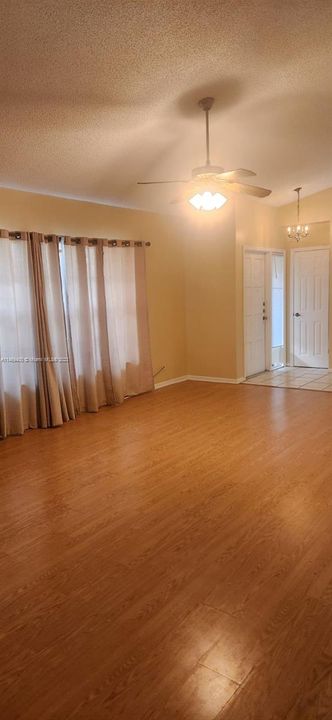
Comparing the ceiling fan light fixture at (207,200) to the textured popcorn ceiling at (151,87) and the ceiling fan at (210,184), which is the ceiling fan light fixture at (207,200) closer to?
the ceiling fan at (210,184)

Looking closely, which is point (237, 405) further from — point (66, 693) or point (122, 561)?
point (66, 693)

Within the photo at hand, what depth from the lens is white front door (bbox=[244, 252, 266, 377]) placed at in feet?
23.4

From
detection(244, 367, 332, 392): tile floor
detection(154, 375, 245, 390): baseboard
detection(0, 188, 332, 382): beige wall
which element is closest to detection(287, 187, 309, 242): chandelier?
detection(0, 188, 332, 382): beige wall

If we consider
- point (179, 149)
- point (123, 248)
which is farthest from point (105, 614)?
point (123, 248)

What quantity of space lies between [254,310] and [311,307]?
1258 millimetres

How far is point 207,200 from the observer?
4.05 metres

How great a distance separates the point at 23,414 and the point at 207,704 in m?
3.88

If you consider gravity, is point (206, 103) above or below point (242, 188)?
above

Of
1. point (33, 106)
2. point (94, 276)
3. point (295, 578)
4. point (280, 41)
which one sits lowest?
point (295, 578)

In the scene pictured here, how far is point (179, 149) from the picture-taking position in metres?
4.71

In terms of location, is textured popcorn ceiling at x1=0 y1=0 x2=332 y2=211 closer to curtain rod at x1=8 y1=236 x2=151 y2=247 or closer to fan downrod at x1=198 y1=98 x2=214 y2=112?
fan downrod at x1=198 y1=98 x2=214 y2=112

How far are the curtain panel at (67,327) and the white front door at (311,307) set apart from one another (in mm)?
3001

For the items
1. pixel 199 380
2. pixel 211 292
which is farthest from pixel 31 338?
pixel 199 380

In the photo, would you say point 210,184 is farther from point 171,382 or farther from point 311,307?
point 311,307
